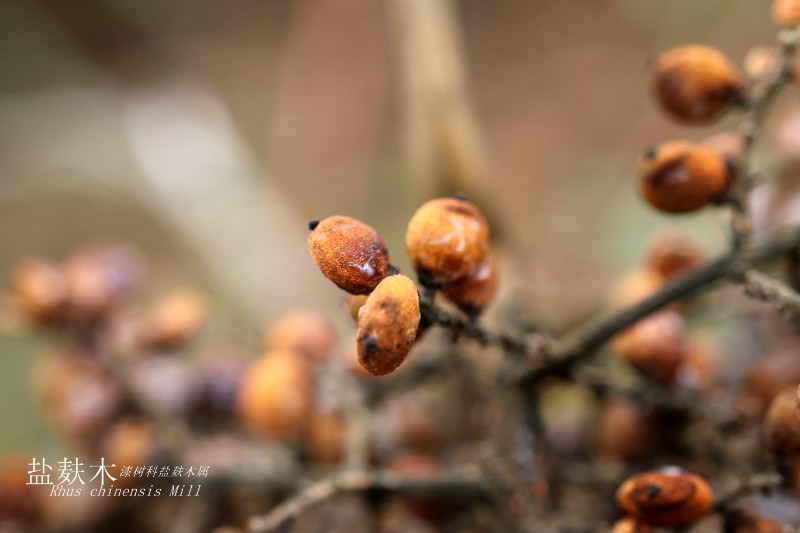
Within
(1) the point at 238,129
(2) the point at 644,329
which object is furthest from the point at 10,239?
(2) the point at 644,329

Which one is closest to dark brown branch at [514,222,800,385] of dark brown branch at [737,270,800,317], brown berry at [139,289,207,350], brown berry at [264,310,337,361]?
dark brown branch at [737,270,800,317]

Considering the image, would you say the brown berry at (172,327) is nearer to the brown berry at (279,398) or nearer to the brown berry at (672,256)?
the brown berry at (279,398)

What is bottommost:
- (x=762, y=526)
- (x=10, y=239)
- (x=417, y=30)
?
(x=762, y=526)

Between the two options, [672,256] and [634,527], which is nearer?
[634,527]

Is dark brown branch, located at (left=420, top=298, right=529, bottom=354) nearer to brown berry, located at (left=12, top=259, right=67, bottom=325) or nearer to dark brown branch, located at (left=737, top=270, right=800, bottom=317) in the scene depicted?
dark brown branch, located at (left=737, top=270, right=800, bottom=317)

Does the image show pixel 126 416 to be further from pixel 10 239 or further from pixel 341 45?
pixel 341 45

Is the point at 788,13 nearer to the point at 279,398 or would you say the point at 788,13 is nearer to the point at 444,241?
the point at 444,241

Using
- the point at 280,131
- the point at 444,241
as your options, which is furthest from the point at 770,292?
the point at 280,131
